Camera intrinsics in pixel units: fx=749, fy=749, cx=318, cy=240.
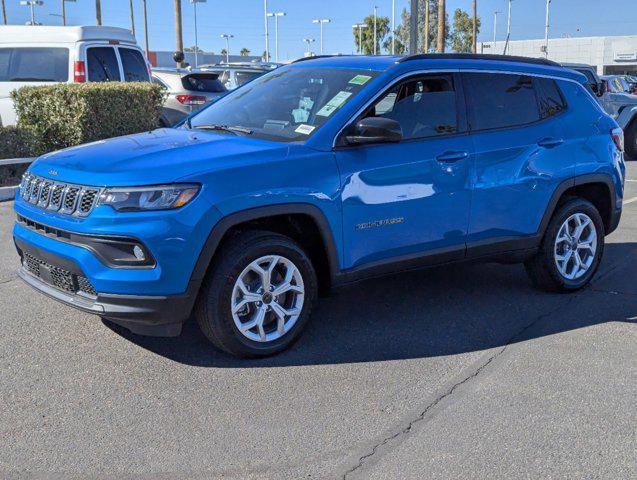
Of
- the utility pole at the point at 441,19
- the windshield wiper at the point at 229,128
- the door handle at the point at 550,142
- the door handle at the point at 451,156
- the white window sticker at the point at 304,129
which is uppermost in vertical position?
the utility pole at the point at 441,19

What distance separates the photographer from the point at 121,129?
38.4 feet

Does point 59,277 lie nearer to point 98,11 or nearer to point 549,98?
point 549,98

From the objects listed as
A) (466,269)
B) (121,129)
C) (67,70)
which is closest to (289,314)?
(466,269)

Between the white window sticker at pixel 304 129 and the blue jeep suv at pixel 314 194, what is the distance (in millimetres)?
14

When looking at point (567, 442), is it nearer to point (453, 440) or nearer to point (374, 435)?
point (453, 440)

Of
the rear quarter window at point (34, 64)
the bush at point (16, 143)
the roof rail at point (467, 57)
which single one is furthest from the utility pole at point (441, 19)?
the roof rail at point (467, 57)

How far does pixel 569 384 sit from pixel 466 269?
2.52m

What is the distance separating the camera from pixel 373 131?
4.53 meters

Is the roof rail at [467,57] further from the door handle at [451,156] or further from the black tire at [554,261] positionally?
the black tire at [554,261]

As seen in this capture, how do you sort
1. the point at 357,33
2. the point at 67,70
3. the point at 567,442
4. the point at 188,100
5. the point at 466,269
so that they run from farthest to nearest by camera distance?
1. the point at 357,33
2. the point at 188,100
3. the point at 67,70
4. the point at 466,269
5. the point at 567,442

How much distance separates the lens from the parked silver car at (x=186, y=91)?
45.8 feet

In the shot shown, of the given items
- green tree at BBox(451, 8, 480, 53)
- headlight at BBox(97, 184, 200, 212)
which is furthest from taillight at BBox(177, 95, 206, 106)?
green tree at BBox(451, 8, 480, 53)

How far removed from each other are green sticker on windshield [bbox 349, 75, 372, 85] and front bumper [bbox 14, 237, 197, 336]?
5.94ft

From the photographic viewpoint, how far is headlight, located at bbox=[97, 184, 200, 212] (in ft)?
13.0
